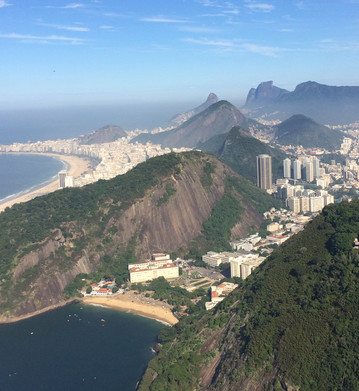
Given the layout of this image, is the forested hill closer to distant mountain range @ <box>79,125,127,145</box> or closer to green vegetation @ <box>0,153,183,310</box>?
green vegetation @ <box>0,153,183,310</box>

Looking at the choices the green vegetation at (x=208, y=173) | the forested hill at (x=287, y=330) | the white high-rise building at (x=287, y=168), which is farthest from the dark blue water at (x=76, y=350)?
the white high-rise building at (x=287, y=168)

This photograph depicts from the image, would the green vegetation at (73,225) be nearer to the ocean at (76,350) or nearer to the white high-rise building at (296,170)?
the ocean at (76,350)

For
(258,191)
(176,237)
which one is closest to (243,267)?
(176,237)

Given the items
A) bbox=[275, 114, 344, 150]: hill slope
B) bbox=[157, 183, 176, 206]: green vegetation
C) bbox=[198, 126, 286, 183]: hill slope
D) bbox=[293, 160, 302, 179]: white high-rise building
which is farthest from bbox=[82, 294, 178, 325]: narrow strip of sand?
bbox=[275, 114, 344, 150]: hill slope

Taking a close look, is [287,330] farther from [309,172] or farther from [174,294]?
[309,172]

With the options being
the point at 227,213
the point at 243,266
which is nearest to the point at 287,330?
the point at 243,266
